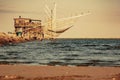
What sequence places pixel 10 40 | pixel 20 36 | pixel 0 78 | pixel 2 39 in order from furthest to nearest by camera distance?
pixel 20 36 < pixel 10 40 < pixel 2 39 < pixel 0 78

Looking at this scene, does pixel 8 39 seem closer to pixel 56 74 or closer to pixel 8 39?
pixel 8 39

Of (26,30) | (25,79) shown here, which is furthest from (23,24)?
(25,79)

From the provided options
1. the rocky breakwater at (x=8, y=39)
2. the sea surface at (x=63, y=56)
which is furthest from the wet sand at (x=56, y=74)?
the rocky breakwater at (x=8, y=39)

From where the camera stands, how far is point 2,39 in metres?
66.9

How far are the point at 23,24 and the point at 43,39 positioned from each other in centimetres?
1095

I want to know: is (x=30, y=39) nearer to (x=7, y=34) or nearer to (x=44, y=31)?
(x=44, y=31)

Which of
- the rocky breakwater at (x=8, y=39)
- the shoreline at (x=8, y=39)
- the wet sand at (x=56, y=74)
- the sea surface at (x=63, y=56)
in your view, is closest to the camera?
the wet sand at (x=56, y=74)

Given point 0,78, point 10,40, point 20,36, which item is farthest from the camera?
point 20,36

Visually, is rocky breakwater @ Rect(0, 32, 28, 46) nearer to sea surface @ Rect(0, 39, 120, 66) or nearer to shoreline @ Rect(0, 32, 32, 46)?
shoreline @ Rect(0, 32, 32, 46)

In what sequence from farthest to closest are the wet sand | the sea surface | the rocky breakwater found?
the rocky breakwater → the sea surface → the wet sand

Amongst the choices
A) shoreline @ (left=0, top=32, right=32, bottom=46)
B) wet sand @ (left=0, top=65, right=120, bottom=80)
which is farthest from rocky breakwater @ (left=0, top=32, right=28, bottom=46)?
wet sand @ (left=0, top=65, right=120, bottom=80)

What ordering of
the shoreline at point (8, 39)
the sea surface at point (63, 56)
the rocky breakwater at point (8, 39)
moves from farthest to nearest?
the shoreline at point (8, 39), the rocky breakwater at point (8, 39), the sea surface at point (63, 56)

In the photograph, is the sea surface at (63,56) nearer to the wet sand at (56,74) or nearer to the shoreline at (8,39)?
the wet sand at (56,74)

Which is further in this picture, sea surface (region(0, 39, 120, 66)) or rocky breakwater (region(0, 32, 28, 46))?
rocky breakwater (region(0, 32, 28, 46))
